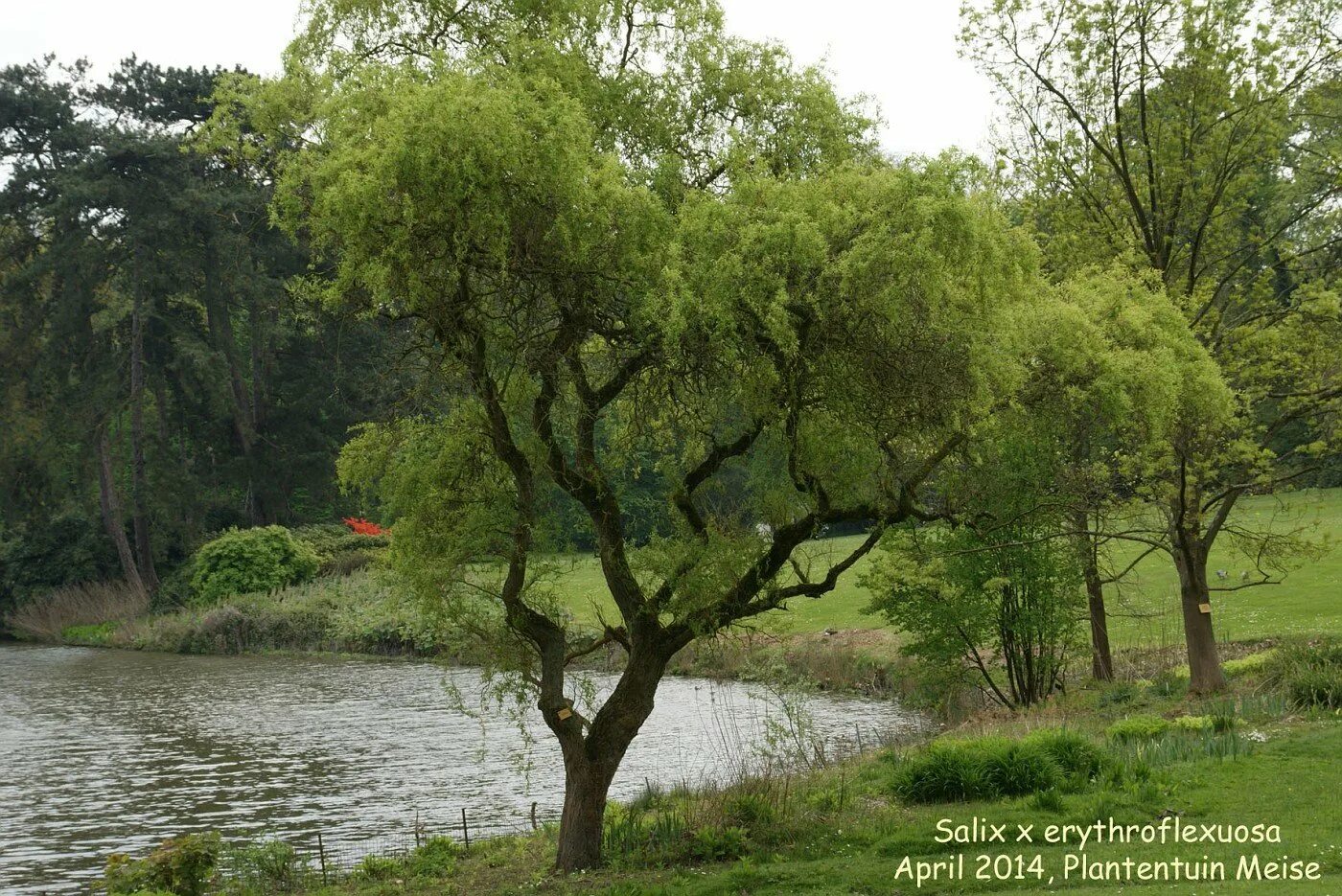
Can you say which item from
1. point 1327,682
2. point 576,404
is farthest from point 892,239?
point 1327,682

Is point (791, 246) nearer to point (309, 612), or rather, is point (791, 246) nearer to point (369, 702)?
point (369, 702)

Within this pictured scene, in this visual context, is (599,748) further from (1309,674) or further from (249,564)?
(249,564)

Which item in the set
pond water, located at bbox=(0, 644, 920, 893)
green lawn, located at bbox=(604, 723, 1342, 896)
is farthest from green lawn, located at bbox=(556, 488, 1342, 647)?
green lawn, located at bbox=(604, 723, 1342, 896)

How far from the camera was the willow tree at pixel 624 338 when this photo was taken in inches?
400

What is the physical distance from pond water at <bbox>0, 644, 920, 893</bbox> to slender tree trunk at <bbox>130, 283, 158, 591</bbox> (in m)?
15.7

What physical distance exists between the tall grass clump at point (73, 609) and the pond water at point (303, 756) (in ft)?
44.9

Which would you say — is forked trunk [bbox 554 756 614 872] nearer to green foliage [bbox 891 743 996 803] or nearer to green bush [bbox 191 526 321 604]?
green foliage [bbox 891 743 996 803]

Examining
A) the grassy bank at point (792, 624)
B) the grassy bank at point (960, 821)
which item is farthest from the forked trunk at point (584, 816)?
the grassy bank at point (792, 624)

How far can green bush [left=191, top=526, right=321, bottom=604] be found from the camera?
152ft

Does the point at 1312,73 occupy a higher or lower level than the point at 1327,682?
higher

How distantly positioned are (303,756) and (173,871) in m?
10.7

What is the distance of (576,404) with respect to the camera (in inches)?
510

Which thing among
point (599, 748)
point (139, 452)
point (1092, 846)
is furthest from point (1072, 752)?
point (139, 452)

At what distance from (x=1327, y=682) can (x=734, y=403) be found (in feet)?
34.0
